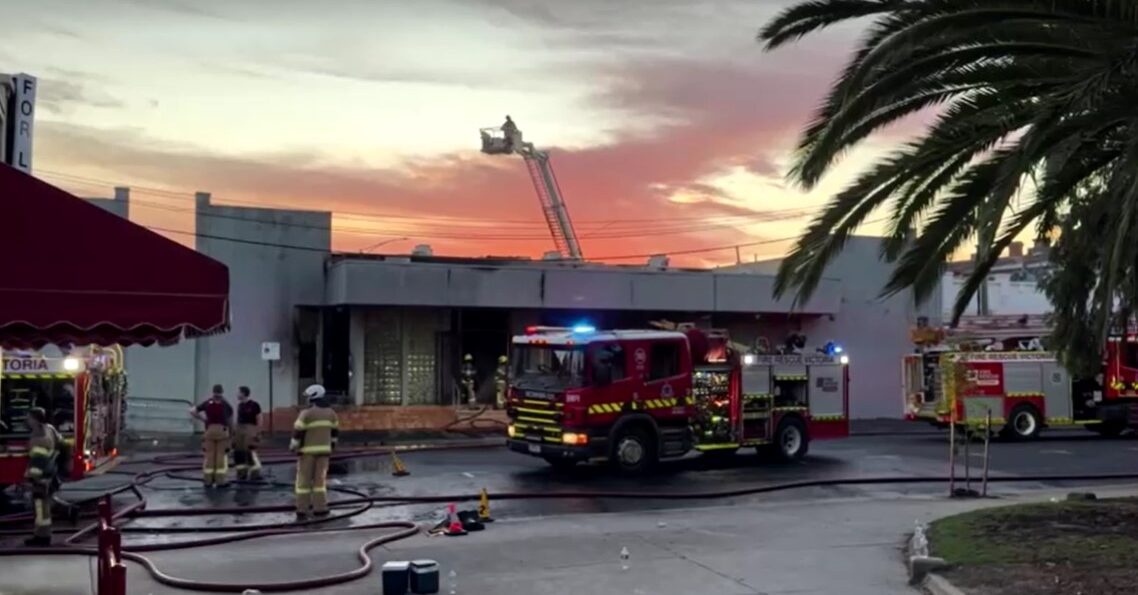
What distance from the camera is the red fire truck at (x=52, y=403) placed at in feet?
45.9

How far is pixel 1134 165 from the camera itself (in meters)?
7.96

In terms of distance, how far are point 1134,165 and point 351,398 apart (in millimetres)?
25028

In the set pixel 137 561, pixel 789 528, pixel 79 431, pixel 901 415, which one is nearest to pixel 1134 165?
pixel 789 528

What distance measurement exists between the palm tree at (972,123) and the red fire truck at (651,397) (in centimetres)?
749

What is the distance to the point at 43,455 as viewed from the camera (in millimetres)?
12250

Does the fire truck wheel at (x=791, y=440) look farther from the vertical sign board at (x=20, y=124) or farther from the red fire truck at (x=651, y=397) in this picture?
the vertical sign board at (x=20, y=124)

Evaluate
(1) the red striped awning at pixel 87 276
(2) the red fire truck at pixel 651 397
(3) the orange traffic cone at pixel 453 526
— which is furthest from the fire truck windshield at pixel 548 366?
(1) the red striped awning at pixel 87 276

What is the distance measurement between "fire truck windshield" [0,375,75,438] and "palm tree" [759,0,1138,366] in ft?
31.6

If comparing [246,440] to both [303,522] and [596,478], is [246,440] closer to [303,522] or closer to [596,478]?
[303,522]

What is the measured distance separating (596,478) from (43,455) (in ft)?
29.0

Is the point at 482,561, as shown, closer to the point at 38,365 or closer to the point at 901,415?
the point at 38,365

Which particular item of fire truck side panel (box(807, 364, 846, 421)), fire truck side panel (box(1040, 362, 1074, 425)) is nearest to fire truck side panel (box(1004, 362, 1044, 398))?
fire truck side panel (box(1040, 362, 1074, 425))

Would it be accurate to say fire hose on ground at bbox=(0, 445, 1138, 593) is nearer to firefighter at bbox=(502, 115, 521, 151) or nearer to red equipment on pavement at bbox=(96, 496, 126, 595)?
red equipment on pavement at bbox=(96, 496, 126, 595)

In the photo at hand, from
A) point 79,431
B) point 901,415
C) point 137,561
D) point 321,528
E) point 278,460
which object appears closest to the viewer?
point 137,561
